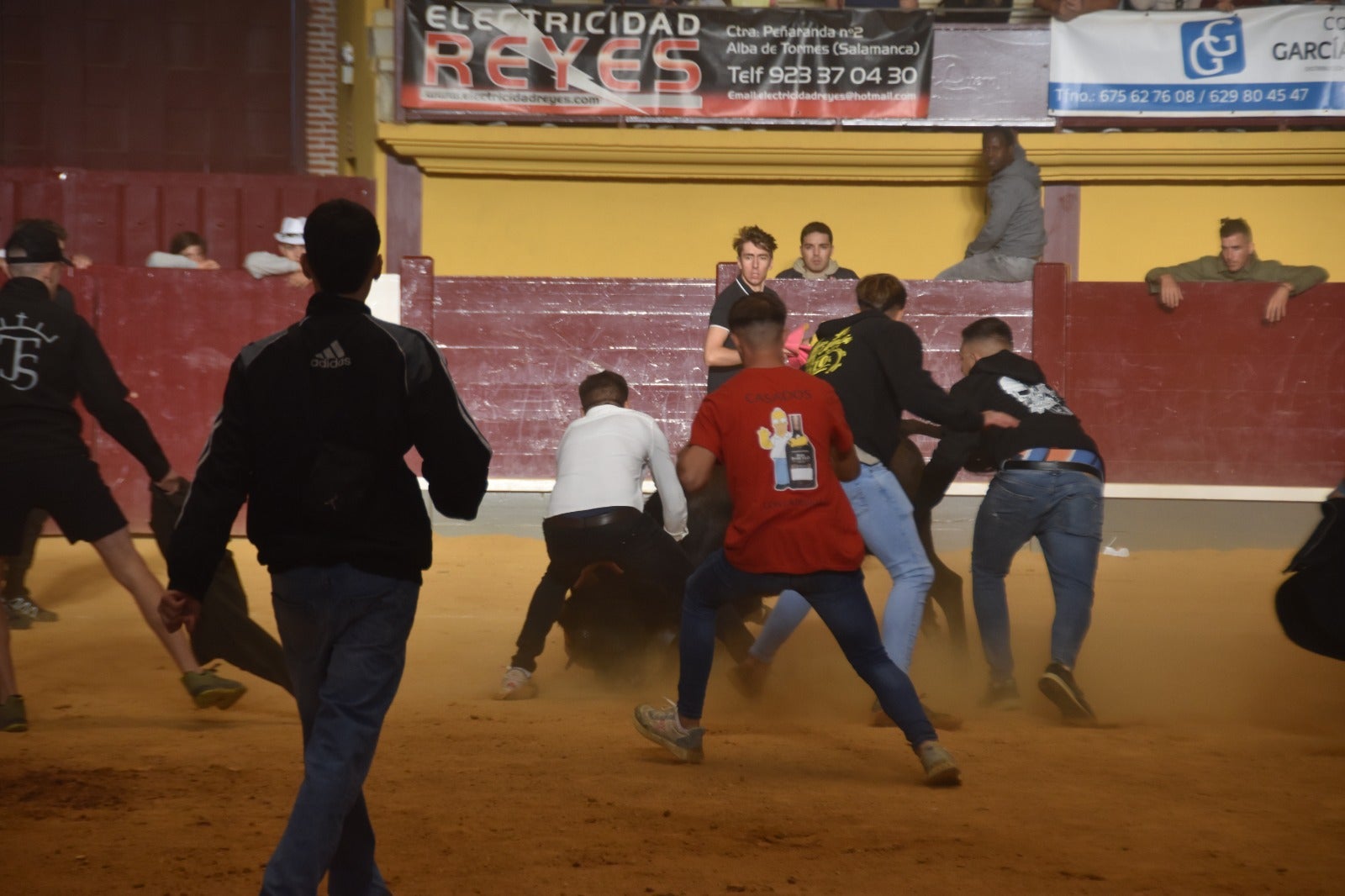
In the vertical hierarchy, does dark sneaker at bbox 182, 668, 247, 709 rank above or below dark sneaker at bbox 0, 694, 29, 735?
above

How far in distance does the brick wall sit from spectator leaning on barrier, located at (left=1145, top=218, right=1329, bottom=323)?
31.0 feet

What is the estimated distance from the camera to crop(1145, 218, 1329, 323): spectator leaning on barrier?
1023cm

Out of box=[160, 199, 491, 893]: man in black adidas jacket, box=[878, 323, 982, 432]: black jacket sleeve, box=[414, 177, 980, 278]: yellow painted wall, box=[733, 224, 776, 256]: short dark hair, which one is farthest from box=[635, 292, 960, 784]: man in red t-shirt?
box=[414, 177, 980, 278]: yellow painted wall

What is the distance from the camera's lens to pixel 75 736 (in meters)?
5.10

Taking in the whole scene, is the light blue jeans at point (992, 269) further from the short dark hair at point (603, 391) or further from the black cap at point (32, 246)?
the black cap at point (32, 246)

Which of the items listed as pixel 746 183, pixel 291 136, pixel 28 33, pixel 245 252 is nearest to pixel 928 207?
pixel 746 183

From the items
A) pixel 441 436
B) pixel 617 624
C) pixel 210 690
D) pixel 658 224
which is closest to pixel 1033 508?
pixel 617 624

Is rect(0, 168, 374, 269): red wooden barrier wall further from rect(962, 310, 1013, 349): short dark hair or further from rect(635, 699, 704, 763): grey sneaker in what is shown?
rect(635, 699, 704, 763): grey sneaker

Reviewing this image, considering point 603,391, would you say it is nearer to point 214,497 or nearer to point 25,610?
point 214,497

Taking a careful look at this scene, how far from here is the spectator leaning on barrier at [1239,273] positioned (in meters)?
10.2

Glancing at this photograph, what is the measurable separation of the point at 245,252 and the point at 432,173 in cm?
235

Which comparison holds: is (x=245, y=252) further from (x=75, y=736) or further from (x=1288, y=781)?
(x=1288, y=781)

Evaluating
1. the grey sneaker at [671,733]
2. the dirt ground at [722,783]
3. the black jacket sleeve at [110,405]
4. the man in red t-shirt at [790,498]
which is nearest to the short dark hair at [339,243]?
the dirt ground at [722,783]

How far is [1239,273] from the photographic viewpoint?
408 inches
